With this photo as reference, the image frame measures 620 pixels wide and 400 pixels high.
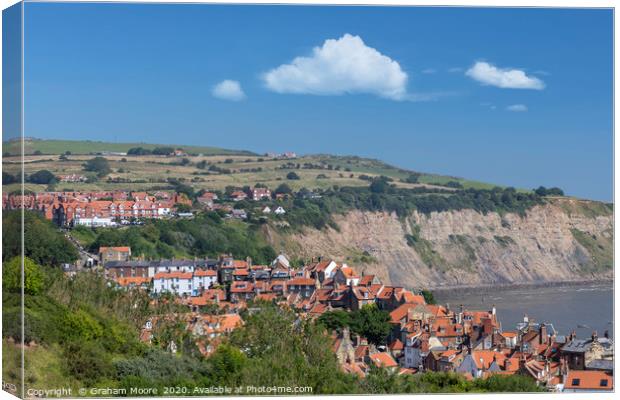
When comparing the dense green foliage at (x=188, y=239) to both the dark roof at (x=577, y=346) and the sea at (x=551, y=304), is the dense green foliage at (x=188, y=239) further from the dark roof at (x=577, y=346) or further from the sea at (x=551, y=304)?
the dark roof at (x=577, y=346)

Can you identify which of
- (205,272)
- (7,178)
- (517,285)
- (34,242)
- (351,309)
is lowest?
(517,285)

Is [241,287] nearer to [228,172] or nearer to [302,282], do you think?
[302,282]

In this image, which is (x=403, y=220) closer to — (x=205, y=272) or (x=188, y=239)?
(x=188, y=239)

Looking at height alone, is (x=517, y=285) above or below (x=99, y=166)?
below

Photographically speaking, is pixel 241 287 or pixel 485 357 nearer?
pixel 485 357

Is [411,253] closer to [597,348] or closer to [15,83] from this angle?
[597,348]

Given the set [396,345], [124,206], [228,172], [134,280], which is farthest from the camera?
[228,172]

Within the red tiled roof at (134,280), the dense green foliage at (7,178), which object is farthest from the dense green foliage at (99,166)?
the dense green foliage at (7,178)

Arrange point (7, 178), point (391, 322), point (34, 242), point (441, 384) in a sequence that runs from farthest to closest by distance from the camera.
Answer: point (391, 322) < point (34, 242) < point (441, 384) < point (7, 178)

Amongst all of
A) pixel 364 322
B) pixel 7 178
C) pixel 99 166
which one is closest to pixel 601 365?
pixel 364 322
